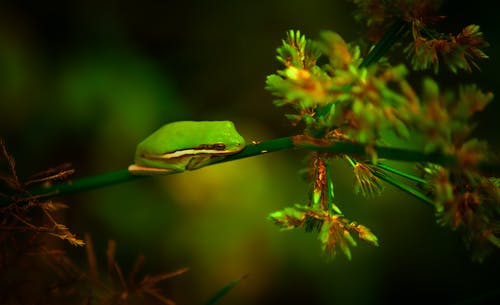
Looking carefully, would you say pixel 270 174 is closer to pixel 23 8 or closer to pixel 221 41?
pixel 221 41

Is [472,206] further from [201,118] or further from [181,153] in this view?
[201,118]

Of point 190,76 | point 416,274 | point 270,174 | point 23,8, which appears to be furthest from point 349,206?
point 23,8

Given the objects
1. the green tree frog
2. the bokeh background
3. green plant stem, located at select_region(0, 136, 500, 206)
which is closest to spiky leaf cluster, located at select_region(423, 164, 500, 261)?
green plant stem, located at select_region(0, 136, 500, 206)

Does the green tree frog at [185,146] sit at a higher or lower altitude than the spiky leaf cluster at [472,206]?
higher

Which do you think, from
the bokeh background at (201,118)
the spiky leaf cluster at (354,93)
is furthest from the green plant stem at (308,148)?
the bokeh background at (201,118)

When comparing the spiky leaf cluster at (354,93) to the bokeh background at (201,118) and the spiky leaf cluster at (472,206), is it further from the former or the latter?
the bokeh background at (201,118)

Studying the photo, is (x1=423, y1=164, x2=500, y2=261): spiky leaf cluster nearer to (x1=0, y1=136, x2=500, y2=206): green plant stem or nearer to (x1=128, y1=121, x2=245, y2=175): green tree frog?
(x1=0, y1=136, x2=500, y2=206): green plant stem
